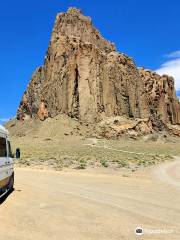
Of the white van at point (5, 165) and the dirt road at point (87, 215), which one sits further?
the white van at point (5, 165)

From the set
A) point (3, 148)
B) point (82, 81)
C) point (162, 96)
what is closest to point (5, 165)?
point (3, 148)

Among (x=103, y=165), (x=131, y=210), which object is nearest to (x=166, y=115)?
(x=103, y=165)

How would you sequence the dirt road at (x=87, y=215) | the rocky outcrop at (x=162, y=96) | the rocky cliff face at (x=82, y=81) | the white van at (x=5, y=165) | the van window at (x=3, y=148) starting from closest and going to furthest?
the dirt road at (x=87, y=215)
the white van at (x=5, y=165)
the van window at (x=3, y=148)
the rocky cliff face at (x=82, y=81)
the rocky outcrop at (x=162, y=96)

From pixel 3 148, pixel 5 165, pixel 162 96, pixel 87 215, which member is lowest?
pixel 87 215

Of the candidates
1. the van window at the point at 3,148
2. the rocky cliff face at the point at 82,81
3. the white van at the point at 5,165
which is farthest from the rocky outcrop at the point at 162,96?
the van window at the point at 3,148

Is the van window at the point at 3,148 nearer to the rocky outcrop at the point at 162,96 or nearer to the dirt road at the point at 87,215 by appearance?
the dirt road at the point at 87,215

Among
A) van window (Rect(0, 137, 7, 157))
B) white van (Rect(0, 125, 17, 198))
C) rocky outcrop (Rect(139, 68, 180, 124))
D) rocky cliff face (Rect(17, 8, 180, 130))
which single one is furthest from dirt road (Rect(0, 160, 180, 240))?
rocky outcrop (Rect(139, 68, 180, 124))

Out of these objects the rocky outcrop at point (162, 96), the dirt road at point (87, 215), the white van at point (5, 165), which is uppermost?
the rocky outcrop at point (162, 96)

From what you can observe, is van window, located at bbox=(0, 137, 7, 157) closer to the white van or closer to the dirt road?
the white van

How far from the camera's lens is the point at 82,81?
11725 centimetres

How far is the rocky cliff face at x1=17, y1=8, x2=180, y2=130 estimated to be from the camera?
116188 millimetres

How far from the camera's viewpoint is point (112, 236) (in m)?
9.53

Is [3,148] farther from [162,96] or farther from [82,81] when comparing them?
[162,96]

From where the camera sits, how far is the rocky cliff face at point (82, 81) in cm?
11619
